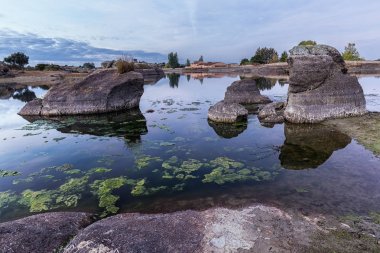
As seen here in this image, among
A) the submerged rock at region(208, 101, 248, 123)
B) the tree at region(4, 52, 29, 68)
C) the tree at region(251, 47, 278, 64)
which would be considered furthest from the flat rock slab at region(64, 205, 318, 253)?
the tree at region(251, 47, 278, 64)

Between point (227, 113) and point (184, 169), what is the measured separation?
13.0m

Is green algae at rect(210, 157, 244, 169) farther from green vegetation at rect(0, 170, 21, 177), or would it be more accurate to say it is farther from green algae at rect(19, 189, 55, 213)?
green vegetation at rect(0, 170, 21, 177)

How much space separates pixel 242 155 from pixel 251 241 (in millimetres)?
9580

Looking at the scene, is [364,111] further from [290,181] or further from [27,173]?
[27,173]

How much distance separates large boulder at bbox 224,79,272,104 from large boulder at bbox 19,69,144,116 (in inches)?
484

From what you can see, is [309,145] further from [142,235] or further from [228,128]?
[142,235]

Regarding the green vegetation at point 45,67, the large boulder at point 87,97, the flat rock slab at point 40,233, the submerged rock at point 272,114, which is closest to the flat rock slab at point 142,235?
the flat rock slab at point 40,233

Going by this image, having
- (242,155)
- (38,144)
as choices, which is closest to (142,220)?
(242,155)

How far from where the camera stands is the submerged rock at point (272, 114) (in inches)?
1062

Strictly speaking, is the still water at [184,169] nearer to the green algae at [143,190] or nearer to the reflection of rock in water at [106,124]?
the green algae at [143,190]

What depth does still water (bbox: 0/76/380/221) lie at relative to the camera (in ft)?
40.0

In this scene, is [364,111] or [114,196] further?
[364,111]

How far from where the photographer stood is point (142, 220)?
9688mm

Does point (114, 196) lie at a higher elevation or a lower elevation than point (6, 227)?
lower
